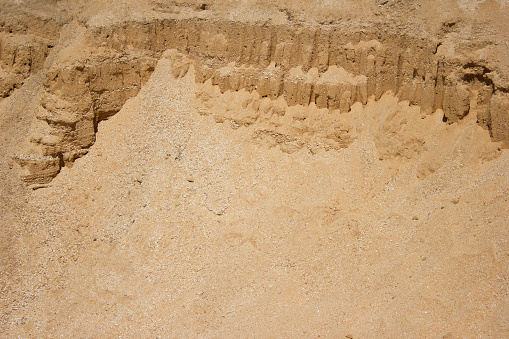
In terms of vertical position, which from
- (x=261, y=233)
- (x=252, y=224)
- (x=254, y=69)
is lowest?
(x=261, y=233)

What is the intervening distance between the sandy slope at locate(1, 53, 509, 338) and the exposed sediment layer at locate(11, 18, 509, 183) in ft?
1.30

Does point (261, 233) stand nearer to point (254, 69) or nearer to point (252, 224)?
point (252, 224)

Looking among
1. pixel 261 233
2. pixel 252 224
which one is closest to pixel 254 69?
pixel 252 224

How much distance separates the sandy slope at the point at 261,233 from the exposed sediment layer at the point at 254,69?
0.40 m

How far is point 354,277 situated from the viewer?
10.7 metres

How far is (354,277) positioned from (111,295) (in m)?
5.20

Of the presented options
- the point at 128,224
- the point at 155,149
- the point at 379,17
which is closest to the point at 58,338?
the point at 128,224

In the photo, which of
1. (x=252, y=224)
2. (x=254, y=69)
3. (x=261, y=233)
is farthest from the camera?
(x=254, y=69)

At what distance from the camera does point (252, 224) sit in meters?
11.7

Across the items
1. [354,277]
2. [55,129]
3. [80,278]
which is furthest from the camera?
[55,129]

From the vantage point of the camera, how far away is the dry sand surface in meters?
10.2

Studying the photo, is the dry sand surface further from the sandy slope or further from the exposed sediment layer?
the exposed sediment layer

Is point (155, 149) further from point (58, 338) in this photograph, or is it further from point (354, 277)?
point (354, 277)

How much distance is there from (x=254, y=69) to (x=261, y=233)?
397 cm
